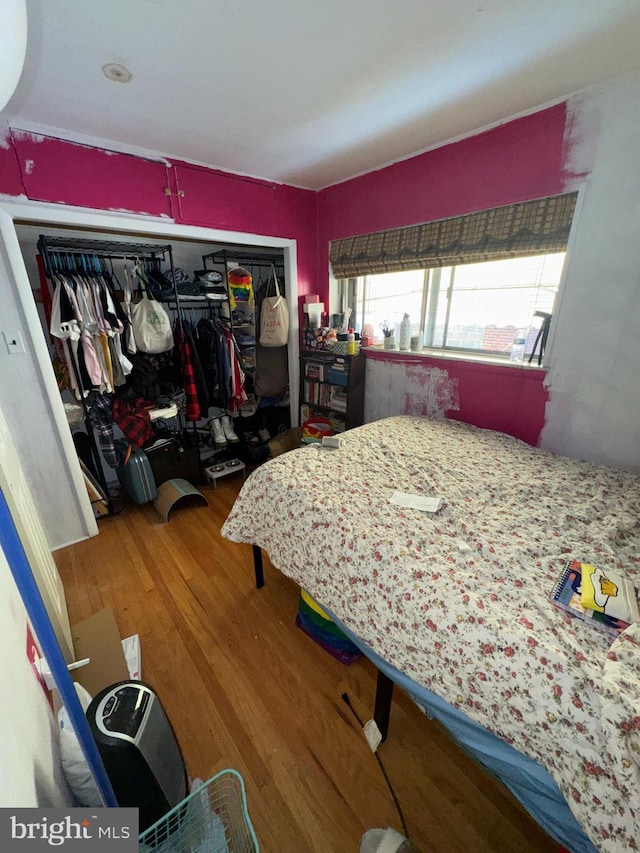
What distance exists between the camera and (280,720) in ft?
4.31

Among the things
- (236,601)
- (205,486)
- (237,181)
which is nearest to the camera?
(236,601)

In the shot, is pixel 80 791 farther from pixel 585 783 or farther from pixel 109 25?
pixel 109 25

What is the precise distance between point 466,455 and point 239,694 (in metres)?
1.58

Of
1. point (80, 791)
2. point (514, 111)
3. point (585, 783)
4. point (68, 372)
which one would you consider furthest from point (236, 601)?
point (514, 111)

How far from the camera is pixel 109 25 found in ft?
3.83

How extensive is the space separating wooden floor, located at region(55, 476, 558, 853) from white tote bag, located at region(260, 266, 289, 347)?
6.19 ft

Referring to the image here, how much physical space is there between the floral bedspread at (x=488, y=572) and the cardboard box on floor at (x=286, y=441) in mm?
1241

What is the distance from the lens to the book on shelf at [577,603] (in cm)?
89

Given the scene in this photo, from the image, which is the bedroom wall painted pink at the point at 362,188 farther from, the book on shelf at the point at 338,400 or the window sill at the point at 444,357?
the book on shelf at the point at 338,400

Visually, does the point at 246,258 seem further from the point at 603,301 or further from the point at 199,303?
the point at 603,301

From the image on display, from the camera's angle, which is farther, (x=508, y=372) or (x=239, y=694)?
(x=508, y=372)

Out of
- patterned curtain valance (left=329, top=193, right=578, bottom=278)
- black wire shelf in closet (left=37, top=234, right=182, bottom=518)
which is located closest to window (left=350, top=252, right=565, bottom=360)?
patterned curtain valance (left=329, top=193, right=578, bottom=278)

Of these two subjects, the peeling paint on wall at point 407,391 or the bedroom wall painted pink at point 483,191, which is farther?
the peeling paint on wall at point 407,391
